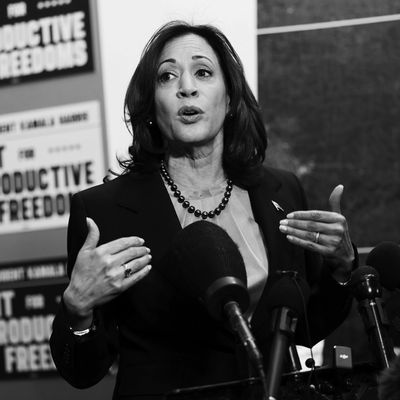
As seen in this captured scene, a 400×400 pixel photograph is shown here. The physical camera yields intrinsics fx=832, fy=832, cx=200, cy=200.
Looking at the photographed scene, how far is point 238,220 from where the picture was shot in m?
2.22

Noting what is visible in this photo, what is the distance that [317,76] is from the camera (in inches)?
120

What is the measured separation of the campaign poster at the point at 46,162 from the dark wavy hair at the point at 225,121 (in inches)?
39.8

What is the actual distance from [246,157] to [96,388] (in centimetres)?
138

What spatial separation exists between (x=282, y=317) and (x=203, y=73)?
3.15ft

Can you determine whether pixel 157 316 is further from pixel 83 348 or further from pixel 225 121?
pixel 225 121

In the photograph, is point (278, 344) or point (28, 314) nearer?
point (278, 344)

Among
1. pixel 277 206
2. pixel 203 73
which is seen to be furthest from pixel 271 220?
pixel 203 73

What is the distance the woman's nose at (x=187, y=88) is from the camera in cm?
216

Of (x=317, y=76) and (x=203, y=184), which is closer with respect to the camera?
(x=203, y=184)

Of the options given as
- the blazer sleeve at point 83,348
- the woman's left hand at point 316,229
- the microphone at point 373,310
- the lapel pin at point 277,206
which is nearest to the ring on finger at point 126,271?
the blazer sleeve at point 83,348

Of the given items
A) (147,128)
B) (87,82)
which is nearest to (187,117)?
(147,128)

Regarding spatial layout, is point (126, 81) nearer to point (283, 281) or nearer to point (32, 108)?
point (32, 108)

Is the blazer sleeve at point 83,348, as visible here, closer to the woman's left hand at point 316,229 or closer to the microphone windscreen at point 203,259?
the microphone windscreen at point 203,259

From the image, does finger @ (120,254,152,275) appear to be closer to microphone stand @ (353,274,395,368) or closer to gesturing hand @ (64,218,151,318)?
gesturing hand @ (64,218,151,318)
